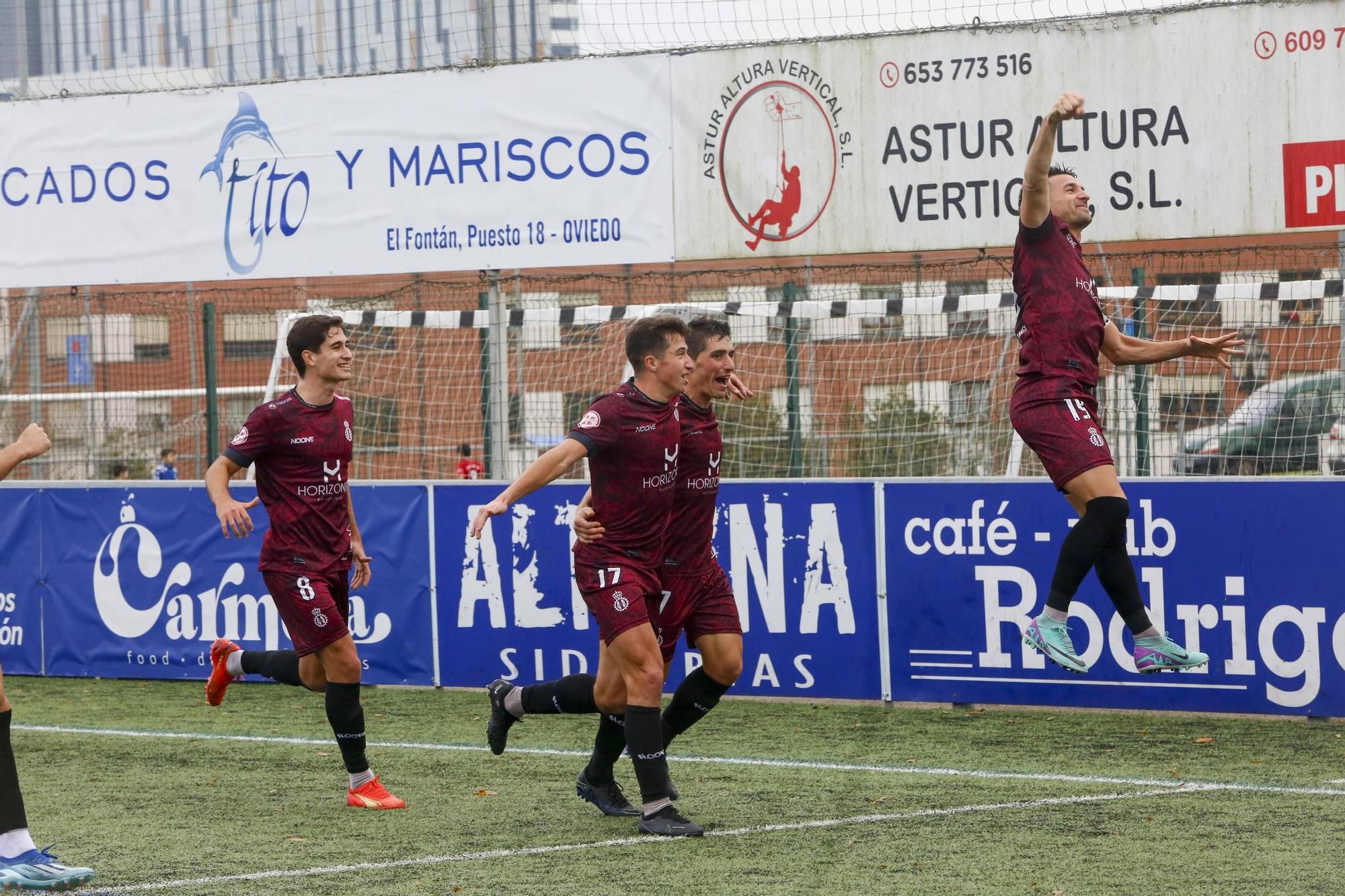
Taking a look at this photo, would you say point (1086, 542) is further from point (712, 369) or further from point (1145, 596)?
point (1145, 596)

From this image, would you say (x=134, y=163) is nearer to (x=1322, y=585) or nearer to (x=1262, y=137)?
(x=1262, y=137)

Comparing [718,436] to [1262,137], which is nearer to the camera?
[718,436]

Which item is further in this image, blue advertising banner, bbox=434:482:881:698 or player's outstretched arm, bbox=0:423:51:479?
blue advertising banner, bbox=434:482:881:698

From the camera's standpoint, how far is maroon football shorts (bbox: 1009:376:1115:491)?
281 inches

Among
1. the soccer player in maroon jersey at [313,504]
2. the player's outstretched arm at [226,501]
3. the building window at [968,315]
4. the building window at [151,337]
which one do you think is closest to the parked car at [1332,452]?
the building window at [968,315]

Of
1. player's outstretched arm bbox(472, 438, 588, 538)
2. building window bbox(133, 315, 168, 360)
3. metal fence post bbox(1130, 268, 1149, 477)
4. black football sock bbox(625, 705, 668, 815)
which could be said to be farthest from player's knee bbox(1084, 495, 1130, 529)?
building window bbox(133, 315, 168, 360)

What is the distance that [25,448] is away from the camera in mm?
5680

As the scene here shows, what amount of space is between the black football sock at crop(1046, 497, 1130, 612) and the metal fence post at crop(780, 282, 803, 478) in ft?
16.4

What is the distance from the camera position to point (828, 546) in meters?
11.0

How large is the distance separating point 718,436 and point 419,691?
5080 millimetres

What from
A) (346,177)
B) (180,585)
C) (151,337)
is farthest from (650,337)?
(151,337)

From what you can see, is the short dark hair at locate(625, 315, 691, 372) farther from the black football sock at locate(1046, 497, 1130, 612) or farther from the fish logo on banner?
the fish logo on banner

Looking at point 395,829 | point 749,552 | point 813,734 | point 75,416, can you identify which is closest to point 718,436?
point 395,829

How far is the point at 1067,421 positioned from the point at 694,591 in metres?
1.63
